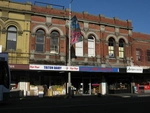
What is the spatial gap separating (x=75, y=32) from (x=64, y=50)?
4237 millimetres

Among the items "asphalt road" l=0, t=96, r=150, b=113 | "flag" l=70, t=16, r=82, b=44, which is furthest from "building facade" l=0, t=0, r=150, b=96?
"asphalt road" l=0, t=96, r=150, b=113

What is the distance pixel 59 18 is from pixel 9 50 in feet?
24.0

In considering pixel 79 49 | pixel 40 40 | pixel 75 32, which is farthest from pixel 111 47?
pixel 40 40

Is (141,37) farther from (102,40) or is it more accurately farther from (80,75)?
(80,75)

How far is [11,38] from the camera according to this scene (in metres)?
26.7

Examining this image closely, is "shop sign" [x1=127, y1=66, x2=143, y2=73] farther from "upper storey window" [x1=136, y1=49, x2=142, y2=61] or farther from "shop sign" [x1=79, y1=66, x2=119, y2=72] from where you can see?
"upper storey window" [x1=136, y1=49, x2=142, y2=61]

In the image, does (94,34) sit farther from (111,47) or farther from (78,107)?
(78,107)

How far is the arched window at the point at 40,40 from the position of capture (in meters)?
28.2

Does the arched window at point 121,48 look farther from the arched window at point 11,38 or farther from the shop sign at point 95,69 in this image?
the arched window at point 11,38

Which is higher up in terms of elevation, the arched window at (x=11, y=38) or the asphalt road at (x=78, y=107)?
the arched window at (x=11, y=38)

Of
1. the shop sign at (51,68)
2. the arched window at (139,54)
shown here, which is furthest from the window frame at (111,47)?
the shop sign at (51,68)

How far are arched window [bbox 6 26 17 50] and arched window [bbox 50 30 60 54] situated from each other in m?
4.34

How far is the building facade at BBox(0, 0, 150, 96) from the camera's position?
26516 millimetres

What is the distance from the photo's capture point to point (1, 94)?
55.1ft
